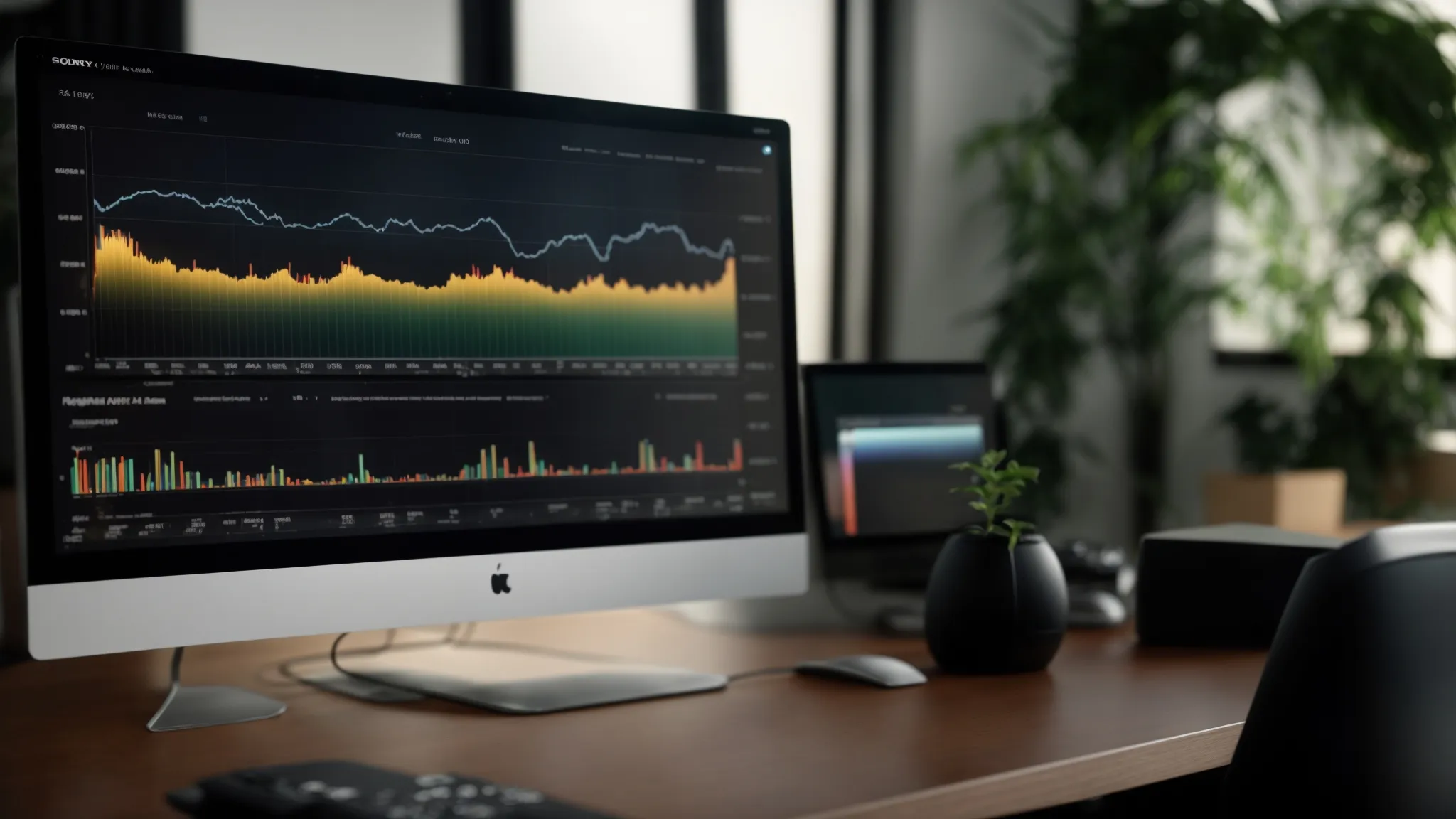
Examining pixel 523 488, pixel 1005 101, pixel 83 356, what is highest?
pixel 1005 101

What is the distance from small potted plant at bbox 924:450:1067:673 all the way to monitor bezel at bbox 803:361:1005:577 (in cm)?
29

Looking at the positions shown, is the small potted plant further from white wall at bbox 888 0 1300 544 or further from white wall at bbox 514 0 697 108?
white wall at bbox 888 0 1300 544

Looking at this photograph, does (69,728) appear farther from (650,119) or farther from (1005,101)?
(1005,101)

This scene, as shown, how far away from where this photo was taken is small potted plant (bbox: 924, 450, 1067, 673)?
1.24 m

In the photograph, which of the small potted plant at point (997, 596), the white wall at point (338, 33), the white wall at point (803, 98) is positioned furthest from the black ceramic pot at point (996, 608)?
the white wall at point (803, 98)

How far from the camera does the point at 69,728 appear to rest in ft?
3.50

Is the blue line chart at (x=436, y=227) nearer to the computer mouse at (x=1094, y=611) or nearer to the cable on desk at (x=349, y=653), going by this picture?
the cable on desk at (x=349, y=653)

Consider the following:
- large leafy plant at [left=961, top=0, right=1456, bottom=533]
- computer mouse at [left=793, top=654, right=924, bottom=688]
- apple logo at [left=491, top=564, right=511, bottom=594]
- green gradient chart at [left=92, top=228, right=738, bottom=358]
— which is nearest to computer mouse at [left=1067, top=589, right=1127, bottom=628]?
computer mouse at [left=793, top=654, right=924, bottom=688]

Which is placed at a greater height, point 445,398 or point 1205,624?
point 445,398

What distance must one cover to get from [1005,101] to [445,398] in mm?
2543

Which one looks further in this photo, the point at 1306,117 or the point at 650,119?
the point at 1306,117

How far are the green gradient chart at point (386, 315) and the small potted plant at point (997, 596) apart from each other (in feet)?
0.94

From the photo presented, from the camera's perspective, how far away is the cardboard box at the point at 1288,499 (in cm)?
284

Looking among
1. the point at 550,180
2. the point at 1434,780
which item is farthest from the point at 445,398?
the point at 1434,780
